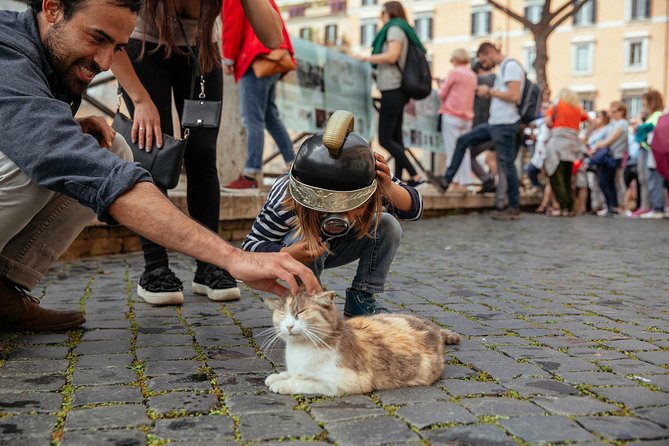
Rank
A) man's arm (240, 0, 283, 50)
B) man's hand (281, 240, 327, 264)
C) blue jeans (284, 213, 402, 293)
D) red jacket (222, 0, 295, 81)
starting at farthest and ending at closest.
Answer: red jacket (222, 0, 295, 81)
man's arm (240, 0, 283, 50)
blue jeans (284, 213, 402, 293)
man's hand (281, 240, 327, 264)

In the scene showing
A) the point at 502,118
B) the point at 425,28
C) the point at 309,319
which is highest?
the point at 425,28

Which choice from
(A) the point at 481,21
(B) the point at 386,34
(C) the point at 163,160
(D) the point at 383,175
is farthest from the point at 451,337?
(A) the point at 481,21

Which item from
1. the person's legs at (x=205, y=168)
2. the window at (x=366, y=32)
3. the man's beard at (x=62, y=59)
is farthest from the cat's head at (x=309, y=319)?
the window at (x=366, y=32)

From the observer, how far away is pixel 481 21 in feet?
183

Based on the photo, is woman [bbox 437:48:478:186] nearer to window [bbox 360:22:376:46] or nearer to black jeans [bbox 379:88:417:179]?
black jeans [bbox 379:88:417:179]

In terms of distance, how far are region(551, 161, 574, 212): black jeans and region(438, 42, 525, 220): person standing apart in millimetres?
1584

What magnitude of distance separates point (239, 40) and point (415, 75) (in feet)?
9.43

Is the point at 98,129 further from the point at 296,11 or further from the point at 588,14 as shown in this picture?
the point at 296,11

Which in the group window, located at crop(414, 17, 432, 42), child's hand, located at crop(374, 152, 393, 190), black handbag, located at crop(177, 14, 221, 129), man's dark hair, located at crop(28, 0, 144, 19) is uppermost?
window, located at crop(414, 17, 432, 42)

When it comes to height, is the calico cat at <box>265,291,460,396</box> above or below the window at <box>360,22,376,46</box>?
below

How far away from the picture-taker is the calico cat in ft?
9.14

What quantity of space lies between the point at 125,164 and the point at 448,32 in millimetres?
56842

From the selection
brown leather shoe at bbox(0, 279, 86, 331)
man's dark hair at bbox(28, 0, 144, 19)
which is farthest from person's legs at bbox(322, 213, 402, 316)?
man's dark hair at bbox(28, 0, 144, 19)

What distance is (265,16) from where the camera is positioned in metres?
4.27
